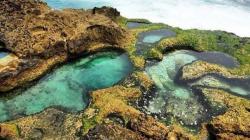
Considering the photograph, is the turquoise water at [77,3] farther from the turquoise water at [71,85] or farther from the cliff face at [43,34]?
the turquoise water at [71,85]

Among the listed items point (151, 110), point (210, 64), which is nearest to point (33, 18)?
point (151, 110)

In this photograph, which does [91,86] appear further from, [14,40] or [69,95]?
[14,40]

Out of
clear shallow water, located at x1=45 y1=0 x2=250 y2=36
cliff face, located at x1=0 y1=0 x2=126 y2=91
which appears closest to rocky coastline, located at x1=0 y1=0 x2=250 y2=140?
cliff face, located at x1=0 y1=0 x2=126 y2=91

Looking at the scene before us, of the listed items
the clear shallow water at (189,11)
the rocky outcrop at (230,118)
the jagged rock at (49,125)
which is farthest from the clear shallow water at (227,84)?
the clear shallow water at (189,11)

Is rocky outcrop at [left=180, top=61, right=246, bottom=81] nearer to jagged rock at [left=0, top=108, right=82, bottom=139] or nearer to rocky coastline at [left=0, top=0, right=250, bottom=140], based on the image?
rocky coastline at [left=0, top=0, right=250, bottom=140]

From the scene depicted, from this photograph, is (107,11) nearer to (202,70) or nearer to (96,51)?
(96,51)

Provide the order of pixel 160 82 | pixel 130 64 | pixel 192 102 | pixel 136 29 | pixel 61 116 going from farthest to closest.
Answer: pixel 136 29 → pixel 130 64 → pixel 160 82 → pixel 192 102 → pixel 61 116
